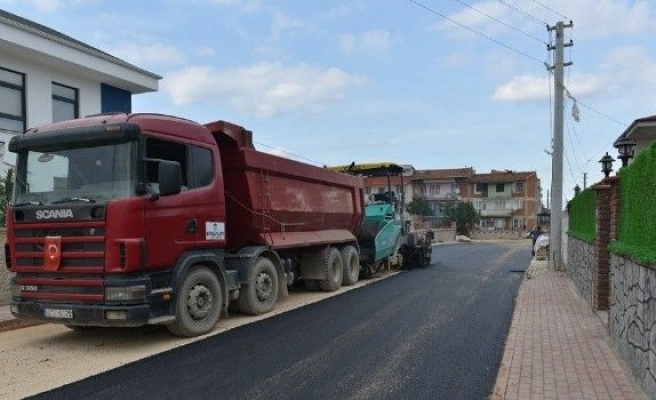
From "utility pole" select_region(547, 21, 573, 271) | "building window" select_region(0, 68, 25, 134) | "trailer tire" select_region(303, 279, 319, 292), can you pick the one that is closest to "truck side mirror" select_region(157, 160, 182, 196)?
"trailer tire" select_region(303, 279, 319, 292)

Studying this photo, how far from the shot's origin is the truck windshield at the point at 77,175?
7.21m

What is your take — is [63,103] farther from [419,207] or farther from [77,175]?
[419,207]

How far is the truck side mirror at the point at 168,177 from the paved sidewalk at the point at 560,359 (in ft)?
Result: 15.0

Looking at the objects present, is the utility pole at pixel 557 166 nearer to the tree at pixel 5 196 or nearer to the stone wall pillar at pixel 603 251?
the stone wall pillar at pixel 603 251

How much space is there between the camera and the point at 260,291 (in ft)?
32.8

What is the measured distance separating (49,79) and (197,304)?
1120cm

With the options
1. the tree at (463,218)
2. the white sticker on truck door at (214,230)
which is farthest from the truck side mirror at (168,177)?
the tree at (463,218)

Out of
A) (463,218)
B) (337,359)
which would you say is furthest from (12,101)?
(463,218)

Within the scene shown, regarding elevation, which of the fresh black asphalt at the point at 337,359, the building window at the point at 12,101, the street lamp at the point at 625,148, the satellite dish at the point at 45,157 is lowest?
the fresh black asphalt at the point at 337,359

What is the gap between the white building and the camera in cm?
1464

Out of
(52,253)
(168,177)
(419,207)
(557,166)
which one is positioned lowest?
(52,253)

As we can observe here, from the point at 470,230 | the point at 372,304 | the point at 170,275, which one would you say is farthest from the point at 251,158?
the point at 470,230

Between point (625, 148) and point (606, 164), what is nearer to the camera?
point (625, 148)

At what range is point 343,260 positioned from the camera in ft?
46.1
